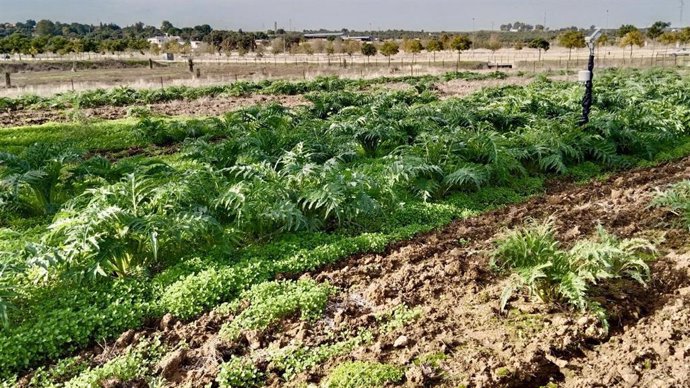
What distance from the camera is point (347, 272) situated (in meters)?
5.04

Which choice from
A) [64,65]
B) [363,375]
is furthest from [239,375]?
[64,65]

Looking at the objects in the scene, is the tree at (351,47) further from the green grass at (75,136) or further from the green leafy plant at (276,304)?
the green leafy plant at (276,304)

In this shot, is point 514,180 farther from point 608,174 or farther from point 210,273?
point 210,273

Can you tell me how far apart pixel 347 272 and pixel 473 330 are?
1.40m

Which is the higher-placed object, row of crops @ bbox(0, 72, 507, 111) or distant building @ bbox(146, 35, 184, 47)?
distant building @ bbox(146, 35, 184, 47)

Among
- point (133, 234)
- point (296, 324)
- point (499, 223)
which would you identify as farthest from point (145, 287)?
point (499, 223)

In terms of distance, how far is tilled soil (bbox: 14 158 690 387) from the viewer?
3459 mm

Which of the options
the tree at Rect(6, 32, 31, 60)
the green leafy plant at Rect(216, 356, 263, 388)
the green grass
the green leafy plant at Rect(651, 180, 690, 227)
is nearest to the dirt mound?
the tree at Rect(6, 32, 31, 60)

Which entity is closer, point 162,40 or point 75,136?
point 75,136

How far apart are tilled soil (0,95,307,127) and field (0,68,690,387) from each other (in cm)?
881

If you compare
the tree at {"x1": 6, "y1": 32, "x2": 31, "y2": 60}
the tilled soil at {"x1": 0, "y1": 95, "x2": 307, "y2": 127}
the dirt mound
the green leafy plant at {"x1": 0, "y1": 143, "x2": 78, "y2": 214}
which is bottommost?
the green leafy plant at {"x1": 0, "y1": 143, "x2": 78, "y2": 214}

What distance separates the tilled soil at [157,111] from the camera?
50.4 feet

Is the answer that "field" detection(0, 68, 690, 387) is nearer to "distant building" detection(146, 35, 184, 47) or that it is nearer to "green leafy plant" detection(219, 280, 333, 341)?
"green leafy plant" detection(219, 280, 333, 341)

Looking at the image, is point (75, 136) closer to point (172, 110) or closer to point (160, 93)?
point (172, 110)
